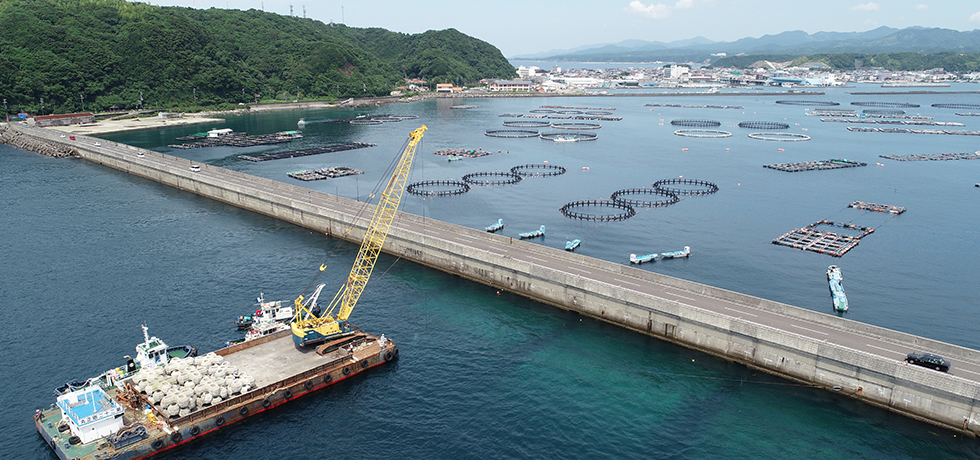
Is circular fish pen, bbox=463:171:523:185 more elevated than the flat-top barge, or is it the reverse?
circular fish pen, bbox=463:171:523:185

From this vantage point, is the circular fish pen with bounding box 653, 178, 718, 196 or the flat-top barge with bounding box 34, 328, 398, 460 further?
the circular fish pen with bounding box 653, 178, 718, 196

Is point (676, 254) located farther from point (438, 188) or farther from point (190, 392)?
point (190, 392)

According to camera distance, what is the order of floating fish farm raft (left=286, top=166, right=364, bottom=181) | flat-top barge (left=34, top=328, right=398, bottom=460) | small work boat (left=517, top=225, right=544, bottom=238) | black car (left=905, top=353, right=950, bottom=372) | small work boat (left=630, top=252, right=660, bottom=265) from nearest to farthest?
flat-top barge (left=34, top=328, right=398, bottom=460) < black car (left=905, top=353, right=950, bottom=372) < small work boat (left=630, top=252, right=660, bottom=265) < small work boat (left=517, top=225, right=544, bottom=238) < floating fish farm raft (left=286, top=166, right=364, bottom=181)

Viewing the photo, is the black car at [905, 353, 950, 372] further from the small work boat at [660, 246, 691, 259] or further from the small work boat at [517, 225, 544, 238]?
the small work boat at [517, 225, 544, 238]

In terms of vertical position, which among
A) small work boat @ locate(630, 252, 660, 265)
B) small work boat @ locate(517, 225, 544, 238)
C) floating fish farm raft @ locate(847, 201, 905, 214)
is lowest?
small work boat @ locate(630, 252, 660, 265)

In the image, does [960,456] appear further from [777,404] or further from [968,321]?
[968,321]

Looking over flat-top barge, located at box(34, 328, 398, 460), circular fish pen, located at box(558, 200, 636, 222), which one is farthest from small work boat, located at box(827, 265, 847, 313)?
flat-top barge, located at box(34, 328, 398, 460)

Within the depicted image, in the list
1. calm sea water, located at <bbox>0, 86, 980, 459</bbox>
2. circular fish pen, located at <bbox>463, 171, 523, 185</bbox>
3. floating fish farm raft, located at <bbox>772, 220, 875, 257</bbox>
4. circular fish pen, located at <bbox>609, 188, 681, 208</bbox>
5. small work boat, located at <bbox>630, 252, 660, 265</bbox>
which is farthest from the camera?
circular fish pen, located at <bbox>463, 171, 523, 185</bbox>
